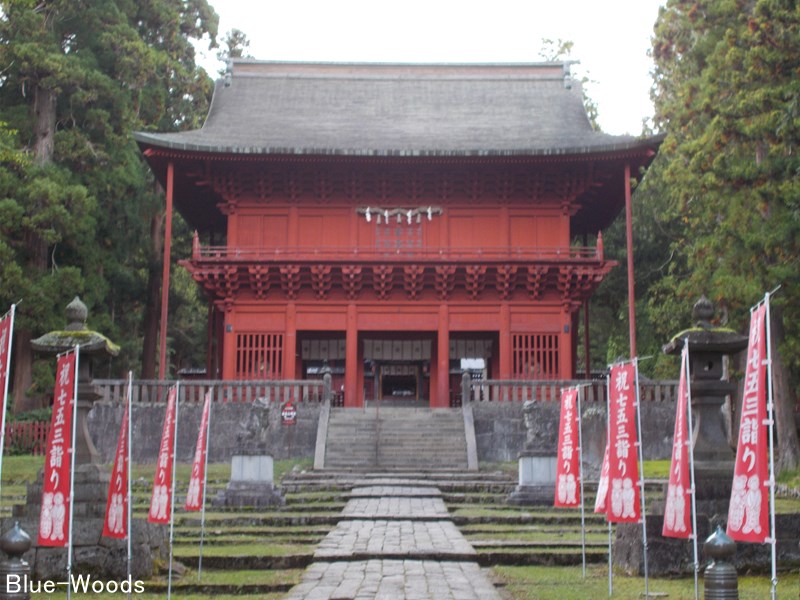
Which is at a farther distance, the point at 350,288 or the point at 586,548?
the point at 350,288

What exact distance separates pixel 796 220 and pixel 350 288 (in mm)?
11970

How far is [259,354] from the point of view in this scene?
2733cm

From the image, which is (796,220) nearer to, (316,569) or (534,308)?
(534,308)

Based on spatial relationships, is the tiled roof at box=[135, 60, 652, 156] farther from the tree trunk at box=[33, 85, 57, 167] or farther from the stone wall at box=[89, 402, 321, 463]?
the stone wall at box=[89, 402, 321, 463]

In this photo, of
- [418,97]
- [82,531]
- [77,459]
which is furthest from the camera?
[418,97]

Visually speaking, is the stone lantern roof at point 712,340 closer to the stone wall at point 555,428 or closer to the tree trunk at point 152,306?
the stone wall at point 555,428

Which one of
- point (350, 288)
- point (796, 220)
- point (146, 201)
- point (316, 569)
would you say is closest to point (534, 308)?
point (350, 288)

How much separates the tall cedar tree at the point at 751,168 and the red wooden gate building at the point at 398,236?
126 inches

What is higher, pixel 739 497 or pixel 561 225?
pixel 561 225

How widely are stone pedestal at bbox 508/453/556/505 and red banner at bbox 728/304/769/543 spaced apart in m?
8.88

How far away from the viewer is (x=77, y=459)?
36.2 feet

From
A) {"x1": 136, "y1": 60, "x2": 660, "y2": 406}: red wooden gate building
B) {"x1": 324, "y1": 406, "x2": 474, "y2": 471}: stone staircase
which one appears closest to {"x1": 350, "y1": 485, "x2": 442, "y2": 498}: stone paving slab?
{"x1": 324, "y1": 406, "x2": 474, "y2": 471}: stone staircase

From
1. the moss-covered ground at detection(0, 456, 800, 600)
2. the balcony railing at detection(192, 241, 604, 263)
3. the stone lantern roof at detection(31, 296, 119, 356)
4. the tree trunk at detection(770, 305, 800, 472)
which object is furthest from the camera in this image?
the balcony railing at detection(192, 241, 604, 263)

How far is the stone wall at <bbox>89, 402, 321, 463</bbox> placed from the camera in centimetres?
2261
